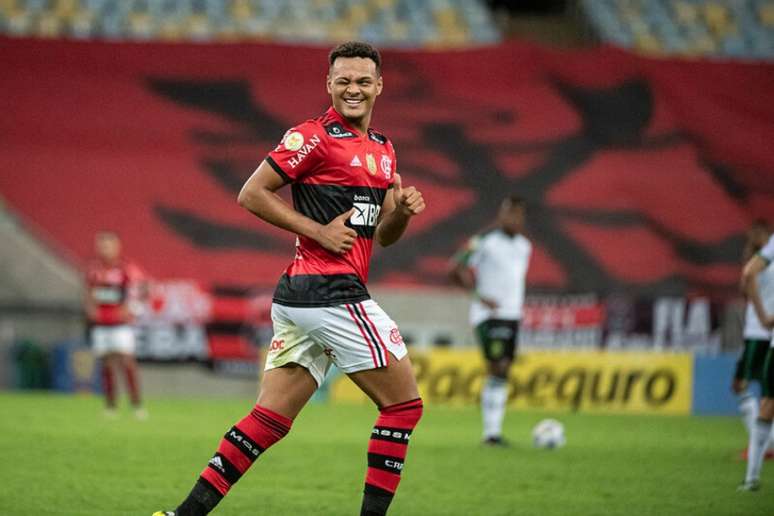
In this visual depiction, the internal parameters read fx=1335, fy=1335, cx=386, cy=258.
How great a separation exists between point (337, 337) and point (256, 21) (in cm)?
1761

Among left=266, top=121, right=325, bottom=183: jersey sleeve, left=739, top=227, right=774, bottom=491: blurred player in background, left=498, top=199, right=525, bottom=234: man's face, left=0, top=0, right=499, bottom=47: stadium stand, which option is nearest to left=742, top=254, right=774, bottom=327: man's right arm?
left=739, top=227, right=774, bottom=491: blurred player in background

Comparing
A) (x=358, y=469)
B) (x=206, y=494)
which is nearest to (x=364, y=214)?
(x=206, y=494)

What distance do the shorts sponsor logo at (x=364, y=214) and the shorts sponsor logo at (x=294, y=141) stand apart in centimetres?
38

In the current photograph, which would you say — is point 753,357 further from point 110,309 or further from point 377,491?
point 110,309

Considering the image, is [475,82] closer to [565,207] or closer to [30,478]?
[565,207]

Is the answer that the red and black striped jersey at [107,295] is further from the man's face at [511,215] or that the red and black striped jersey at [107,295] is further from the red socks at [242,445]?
the red socks at [242,445]

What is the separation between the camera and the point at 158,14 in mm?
22469

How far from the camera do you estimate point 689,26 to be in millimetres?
24469

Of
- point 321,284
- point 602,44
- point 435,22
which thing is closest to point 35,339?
point 435,22

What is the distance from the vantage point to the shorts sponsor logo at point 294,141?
5840mm

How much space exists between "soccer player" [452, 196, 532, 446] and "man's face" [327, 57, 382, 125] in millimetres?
6608

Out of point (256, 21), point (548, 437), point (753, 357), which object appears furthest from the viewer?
point (256, 21)

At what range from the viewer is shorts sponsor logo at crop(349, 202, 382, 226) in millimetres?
6008

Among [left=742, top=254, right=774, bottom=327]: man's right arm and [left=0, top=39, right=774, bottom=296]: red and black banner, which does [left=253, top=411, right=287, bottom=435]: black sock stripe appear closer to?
[left=742, top=254, right=774, bottom=327]: man's right arm
